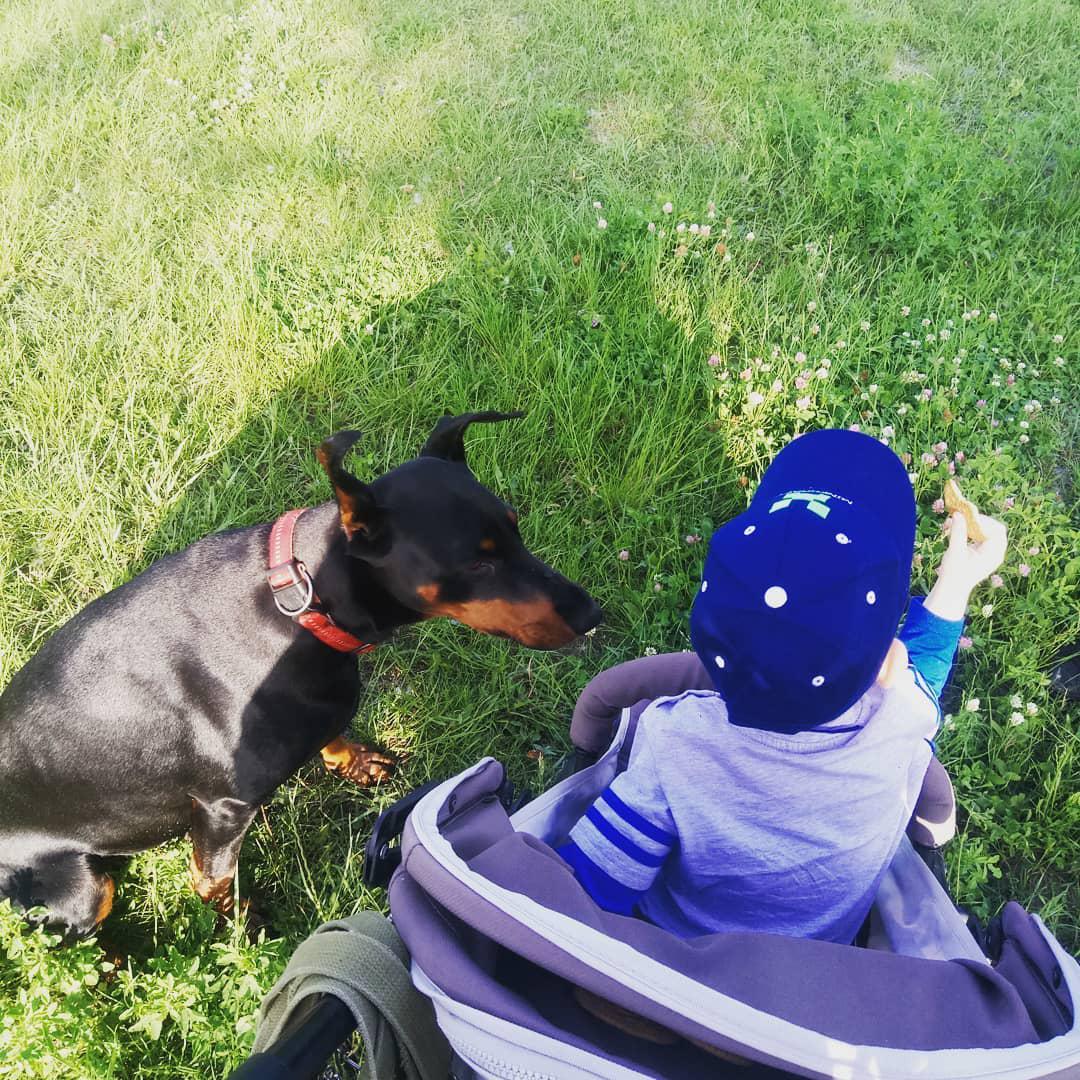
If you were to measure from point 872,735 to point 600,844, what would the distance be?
58 cm

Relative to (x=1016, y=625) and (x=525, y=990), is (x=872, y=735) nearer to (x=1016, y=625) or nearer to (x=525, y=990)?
(x=525, y=990)

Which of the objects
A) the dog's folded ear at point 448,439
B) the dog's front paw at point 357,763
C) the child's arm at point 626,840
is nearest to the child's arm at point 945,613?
the child's arm at point 626,840

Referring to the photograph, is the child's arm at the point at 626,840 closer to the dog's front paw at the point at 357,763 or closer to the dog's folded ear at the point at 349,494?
the dog's folded ear at the point at 349,494

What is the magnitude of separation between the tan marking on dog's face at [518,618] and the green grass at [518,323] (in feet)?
1.45

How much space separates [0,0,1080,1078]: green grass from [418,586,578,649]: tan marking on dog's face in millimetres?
443

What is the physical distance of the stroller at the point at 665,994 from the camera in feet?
3.64

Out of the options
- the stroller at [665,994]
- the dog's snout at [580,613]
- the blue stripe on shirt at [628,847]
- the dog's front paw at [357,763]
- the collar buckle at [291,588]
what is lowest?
the dog's front paw at [357,763]

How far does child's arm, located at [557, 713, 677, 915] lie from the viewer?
1547 millimetres

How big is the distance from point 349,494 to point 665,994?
141 cm

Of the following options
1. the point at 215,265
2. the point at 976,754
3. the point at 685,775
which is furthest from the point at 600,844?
the point at 215,265

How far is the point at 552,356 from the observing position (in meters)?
3.35

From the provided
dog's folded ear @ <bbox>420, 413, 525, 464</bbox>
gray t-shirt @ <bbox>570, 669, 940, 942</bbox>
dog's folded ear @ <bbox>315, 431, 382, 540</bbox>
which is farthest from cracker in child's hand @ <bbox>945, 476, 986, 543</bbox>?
dog's folded ear @ <bbox>315, 431, 382, 540</bbox>

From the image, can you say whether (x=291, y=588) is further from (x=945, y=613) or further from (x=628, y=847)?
(x=945, y=613)

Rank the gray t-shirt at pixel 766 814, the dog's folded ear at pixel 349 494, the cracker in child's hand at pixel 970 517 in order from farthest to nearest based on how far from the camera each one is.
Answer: the cracker in child's hand at pixel 970 517
the dog's folded ear at pixel 349 494
the gray t-shirt at pixel 766 814
